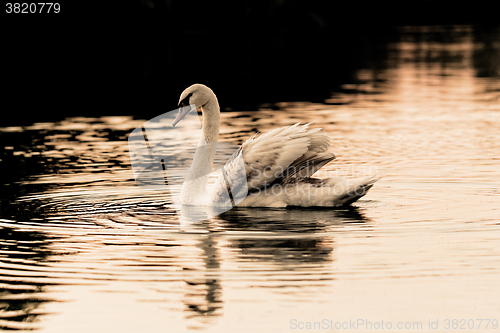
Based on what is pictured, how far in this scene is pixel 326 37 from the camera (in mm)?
63625

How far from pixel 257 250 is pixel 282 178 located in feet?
7.67

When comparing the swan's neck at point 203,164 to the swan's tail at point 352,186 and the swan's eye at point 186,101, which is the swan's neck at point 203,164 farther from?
the swan's tail at point 352,186

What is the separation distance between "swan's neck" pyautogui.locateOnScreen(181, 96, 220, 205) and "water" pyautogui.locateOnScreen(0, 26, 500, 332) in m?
0.39

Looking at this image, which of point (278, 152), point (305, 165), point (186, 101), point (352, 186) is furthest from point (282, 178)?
point (186, 101)

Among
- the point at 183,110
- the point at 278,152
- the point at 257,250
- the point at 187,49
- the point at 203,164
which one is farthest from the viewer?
the point at 187,49

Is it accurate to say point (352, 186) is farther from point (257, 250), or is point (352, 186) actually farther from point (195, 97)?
point (195, 97)

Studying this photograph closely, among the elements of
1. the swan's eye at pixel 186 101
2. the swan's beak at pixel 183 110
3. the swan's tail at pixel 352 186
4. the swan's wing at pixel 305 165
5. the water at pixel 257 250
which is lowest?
the water at pixel 257 250

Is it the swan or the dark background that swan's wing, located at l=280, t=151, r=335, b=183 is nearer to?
the swan

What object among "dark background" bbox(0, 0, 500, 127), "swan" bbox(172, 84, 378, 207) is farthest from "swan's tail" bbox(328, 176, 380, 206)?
"dark background" bbox(0, 0, 500, 127)

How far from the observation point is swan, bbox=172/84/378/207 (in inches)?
427

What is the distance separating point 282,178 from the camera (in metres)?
11.2

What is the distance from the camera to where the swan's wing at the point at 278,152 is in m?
10.8

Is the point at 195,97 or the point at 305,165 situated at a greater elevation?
the point at 195,97

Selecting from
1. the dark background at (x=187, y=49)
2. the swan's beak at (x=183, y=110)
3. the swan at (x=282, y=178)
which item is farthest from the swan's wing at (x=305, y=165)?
the dark background at (x=187, y=49)
